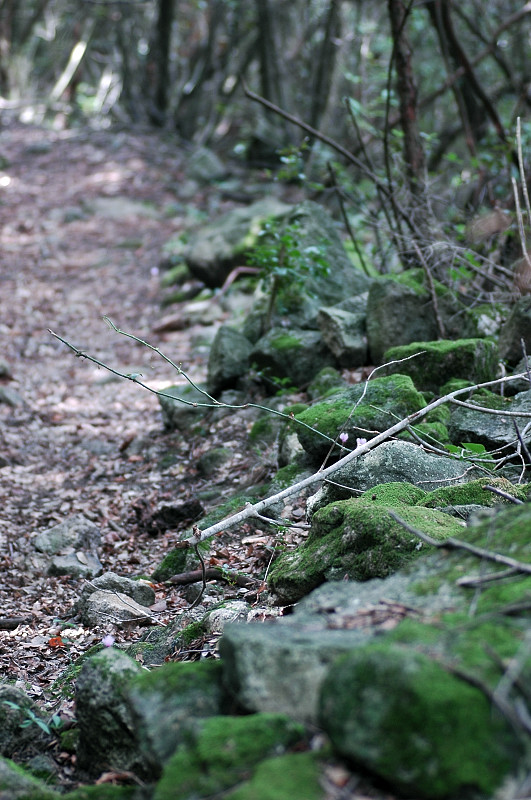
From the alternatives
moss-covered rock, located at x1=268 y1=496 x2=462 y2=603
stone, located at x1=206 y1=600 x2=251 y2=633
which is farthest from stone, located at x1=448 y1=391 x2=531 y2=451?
stone, located at x1=206 y1=600 x2=251 y2=633

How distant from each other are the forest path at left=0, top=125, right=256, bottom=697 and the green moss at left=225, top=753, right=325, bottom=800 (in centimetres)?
195

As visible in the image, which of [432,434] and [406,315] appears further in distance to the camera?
[406,315]

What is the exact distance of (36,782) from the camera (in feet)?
7.22

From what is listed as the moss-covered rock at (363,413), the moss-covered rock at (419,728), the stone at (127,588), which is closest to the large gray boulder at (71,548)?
the stone at (127,588)

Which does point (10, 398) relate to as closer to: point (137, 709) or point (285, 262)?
point (285, 262)

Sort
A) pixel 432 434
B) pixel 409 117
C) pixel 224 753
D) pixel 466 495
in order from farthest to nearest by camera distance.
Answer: pixel 409 117 < pixel 432 434 < pixel 466 495 < pixel 224 753

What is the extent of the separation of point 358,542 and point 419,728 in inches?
60.4

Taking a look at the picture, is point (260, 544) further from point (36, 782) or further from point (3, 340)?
point (3, 340)

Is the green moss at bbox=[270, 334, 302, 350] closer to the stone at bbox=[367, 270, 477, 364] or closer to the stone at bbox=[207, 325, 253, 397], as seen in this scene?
the stone at bbox=[207, 325, 253, 397]

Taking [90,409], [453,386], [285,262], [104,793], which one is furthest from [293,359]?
[104,793]

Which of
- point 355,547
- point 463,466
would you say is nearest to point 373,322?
point 463,466

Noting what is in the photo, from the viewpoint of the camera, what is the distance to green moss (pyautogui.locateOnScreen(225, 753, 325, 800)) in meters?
1.61

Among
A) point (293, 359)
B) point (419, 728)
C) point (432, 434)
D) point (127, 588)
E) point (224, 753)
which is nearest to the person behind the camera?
point (419, 728)

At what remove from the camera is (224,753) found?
5.98 feet
